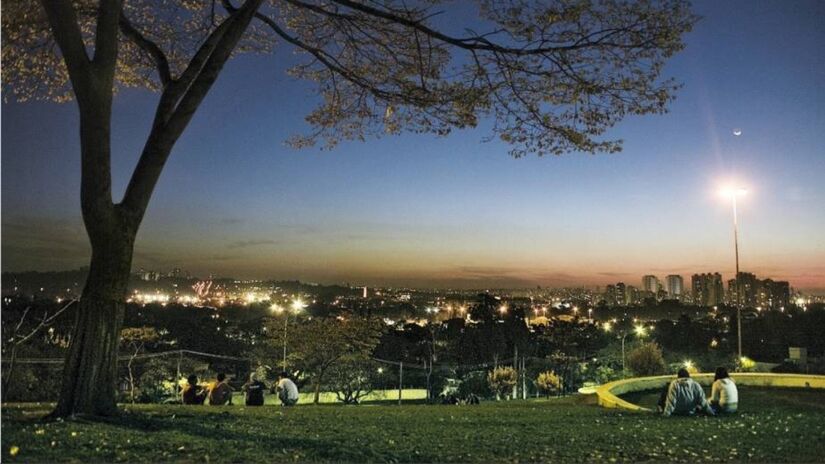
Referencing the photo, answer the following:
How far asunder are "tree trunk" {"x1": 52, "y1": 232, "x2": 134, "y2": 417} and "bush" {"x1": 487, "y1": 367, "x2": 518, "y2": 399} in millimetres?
28190

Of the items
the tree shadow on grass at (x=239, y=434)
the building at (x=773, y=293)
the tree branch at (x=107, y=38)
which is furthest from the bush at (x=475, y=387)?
the building at (x=773, y=293)

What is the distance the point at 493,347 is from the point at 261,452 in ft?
156

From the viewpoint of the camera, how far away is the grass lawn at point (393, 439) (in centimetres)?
600

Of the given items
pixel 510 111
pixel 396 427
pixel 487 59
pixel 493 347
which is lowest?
pixel 493 347

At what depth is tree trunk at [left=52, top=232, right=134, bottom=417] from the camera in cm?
759

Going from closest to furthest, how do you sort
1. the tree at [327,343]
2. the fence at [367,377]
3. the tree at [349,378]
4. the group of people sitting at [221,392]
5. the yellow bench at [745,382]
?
1. the group of people sitting at [221,392]
2. the yellow bench at [745,382]
3. the fence at [367,377]
4. the tree at [327,343]
5. the tree at [349,378]

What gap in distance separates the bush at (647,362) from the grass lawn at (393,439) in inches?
659

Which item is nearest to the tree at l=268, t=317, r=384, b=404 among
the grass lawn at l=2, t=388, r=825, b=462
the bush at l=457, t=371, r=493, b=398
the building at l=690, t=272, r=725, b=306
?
the bush at l=457, t=371, r=493, b=398

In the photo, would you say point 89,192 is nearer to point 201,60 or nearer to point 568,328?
point 201,60

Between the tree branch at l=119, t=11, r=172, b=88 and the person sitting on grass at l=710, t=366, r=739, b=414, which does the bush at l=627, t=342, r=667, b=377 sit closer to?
the person sitting on grass at l=710, t=366, r=739, b=414

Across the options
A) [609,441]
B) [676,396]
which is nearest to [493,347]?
[676,396]

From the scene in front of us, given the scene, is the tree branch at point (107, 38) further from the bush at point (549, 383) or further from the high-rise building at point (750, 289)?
the high-rise building at point (750, 289)

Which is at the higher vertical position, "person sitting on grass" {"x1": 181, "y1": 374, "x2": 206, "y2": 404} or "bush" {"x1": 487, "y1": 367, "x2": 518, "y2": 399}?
"person sitting on grass" {"x1": 181, "y1": 374, "x2": 206, "y2": 404}

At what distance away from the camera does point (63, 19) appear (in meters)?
7.75
